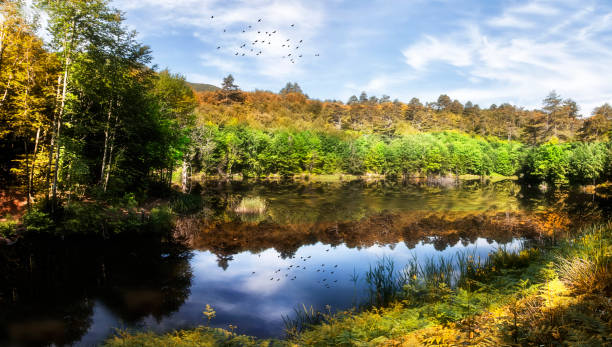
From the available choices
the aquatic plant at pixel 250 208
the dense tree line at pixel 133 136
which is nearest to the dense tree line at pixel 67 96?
the dense tree line at pixel 133 136

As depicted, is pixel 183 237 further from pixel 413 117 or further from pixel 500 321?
pixel 413 117

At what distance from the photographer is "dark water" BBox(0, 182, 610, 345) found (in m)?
10.7

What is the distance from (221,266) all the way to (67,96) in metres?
14.1

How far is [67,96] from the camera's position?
1872 centimetres

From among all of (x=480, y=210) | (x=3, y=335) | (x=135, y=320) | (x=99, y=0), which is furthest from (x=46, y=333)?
(x=480, y=210)

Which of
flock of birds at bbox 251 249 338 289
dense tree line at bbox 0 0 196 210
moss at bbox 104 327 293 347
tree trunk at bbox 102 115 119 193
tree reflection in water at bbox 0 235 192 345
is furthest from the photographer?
tree trunk at bbox 102 115 119 193

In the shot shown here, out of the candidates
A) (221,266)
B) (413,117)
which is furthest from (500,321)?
(413,117)

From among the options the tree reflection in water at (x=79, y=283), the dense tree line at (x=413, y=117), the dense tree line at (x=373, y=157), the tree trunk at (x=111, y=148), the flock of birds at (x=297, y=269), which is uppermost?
the dense tree line at (x=413, y=117)

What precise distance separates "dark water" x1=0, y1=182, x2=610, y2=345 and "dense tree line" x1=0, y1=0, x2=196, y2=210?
4.96 meters

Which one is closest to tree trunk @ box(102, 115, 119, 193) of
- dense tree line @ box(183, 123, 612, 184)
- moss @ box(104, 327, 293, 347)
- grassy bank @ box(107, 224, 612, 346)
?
grassy bank @ box(107, 224, 612, 346)

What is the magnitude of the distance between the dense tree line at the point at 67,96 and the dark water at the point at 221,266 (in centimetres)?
496

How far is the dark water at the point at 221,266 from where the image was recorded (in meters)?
10.7

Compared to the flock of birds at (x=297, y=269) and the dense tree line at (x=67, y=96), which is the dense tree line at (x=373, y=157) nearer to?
the dense tree line at (x=67, y=96)

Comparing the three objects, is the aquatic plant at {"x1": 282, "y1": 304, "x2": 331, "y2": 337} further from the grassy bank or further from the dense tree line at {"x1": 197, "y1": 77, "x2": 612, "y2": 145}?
the dense tree line at {"x1": 197, "y1": 77, "x2": 612, "y2": 145}
